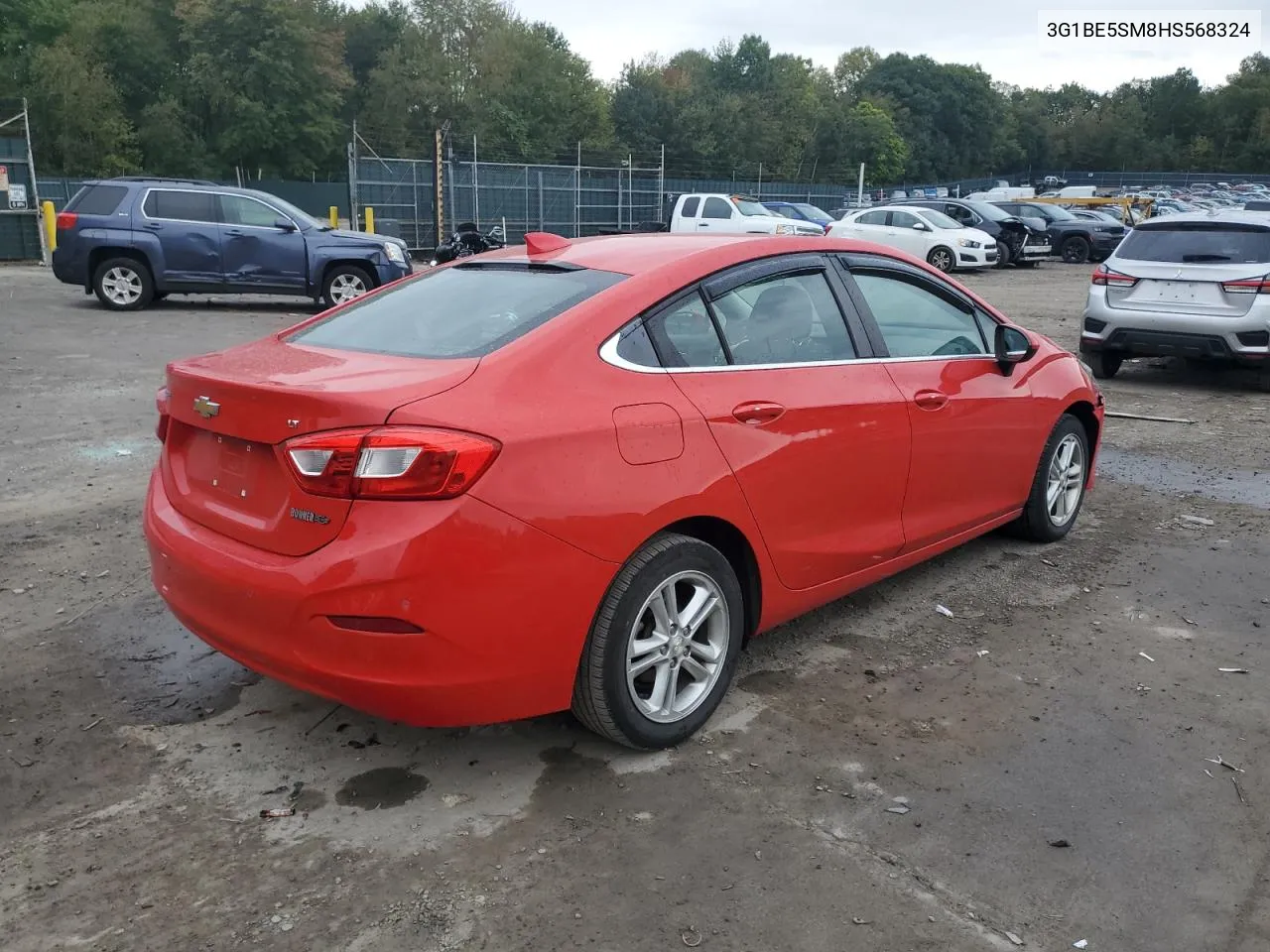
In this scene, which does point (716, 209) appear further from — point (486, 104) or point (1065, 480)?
point (486, 104)

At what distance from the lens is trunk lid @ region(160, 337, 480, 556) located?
9.61ft

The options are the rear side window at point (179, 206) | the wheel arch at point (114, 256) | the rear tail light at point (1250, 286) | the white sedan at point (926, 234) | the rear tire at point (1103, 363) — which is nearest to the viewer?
the rear tail light at point (1250, 286)

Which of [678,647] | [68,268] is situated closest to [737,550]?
[678,647]

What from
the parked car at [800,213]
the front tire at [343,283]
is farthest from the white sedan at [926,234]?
the front tire at [343,283]

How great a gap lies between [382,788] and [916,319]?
285 cm

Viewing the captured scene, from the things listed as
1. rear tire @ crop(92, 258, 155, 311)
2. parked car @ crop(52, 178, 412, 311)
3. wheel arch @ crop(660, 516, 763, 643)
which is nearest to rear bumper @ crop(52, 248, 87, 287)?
parked car @ crop(52, 178, 412, 311)

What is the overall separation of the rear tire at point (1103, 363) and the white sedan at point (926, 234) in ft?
43.7

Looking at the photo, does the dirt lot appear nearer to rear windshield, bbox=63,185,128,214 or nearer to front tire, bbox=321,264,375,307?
front tire, bbox=321,264,375,307

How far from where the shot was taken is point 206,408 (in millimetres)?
3248

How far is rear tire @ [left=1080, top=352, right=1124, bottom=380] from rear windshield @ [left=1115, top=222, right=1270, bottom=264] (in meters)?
1.03

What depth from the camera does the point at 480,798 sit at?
125 inches

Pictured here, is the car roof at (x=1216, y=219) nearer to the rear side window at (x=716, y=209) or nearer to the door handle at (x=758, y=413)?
the door handle at (x=758, y=413)

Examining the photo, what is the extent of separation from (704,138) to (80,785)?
2725 inches

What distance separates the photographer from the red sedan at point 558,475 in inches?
113
